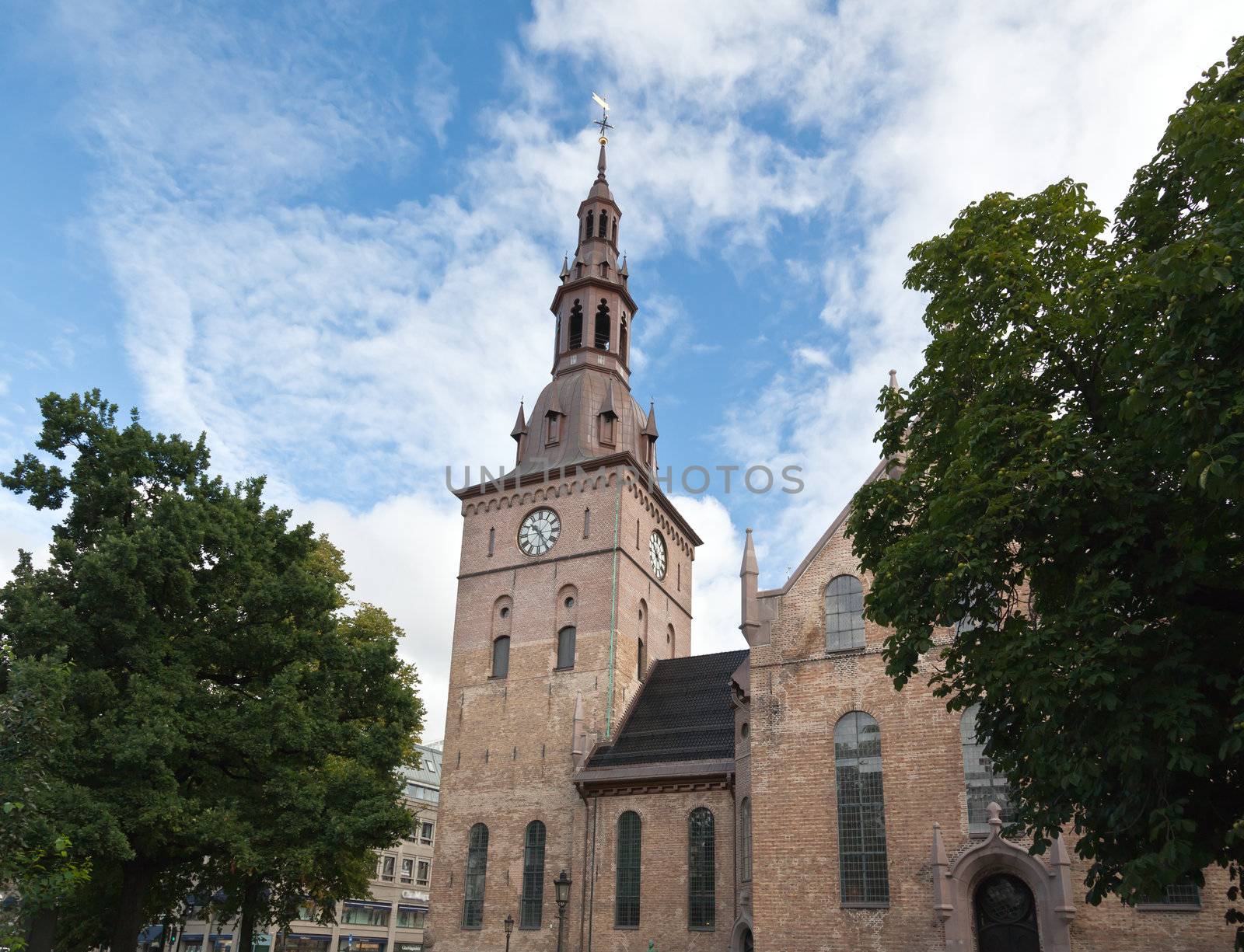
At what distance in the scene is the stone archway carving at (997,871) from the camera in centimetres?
1959

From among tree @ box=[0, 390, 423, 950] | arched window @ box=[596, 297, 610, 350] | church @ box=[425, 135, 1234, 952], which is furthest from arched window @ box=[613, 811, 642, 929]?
arched window @ box=[596, 297, 610, 350]

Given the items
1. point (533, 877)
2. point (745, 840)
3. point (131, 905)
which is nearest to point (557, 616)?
point (533, 877)

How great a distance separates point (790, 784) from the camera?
23344 mm

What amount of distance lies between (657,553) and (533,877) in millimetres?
13411

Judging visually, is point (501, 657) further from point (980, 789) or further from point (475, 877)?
point (980, 789)

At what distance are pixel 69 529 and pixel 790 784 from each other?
1702cm

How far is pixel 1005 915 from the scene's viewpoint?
67.8ft

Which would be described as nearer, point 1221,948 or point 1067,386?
point 1067,386

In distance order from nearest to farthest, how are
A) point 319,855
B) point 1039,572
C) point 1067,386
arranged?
1. point 1039,572
2. point 1067,386
3. point 319,855

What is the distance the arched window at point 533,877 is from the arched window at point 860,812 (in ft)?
40.1

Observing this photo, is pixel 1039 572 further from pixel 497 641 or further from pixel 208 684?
pixel 497 641

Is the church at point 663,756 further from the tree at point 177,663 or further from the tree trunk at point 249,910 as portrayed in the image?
the tree at point 177,663

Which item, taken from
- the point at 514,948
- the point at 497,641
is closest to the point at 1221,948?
the point at 514,948

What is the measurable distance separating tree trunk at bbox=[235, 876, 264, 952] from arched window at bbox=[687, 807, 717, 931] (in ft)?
37.2
